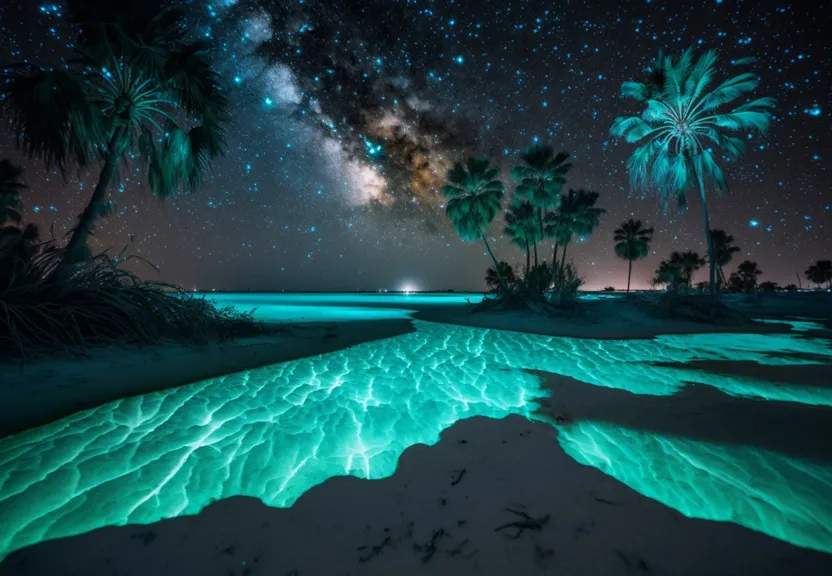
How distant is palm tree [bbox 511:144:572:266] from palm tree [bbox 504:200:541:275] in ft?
3.83

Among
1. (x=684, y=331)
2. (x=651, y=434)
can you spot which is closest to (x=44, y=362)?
(x=651, y=434)

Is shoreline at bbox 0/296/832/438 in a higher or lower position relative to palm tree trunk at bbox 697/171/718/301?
lower

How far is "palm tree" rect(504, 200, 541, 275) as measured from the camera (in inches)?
901

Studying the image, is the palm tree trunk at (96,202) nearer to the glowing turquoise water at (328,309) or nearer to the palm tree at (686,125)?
the glowing turquoise water at (328,309)

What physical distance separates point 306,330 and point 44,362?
5354 millimetres

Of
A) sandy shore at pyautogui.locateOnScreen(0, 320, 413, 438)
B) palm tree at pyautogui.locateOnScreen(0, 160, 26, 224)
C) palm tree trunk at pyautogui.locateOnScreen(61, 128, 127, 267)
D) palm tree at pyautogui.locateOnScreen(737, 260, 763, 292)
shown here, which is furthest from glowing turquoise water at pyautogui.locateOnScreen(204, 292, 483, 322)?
palm tree at pyautogui.locateOnScreen(737, 260, 763, 292)

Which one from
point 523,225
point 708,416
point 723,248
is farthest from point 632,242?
point 708,416

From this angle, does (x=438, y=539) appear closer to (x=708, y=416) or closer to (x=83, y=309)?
(x=708, y=416)

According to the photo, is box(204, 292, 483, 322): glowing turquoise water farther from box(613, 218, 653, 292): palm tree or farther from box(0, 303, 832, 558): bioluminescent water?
box(613, 218, 653, 292): palm tree

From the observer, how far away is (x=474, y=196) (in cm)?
2141

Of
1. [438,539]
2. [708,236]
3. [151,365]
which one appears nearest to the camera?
[438,539]

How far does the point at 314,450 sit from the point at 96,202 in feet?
26.4

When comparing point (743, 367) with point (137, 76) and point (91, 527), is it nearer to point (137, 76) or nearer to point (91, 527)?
point (91, 527)

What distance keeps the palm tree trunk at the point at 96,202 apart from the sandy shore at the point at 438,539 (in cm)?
714
